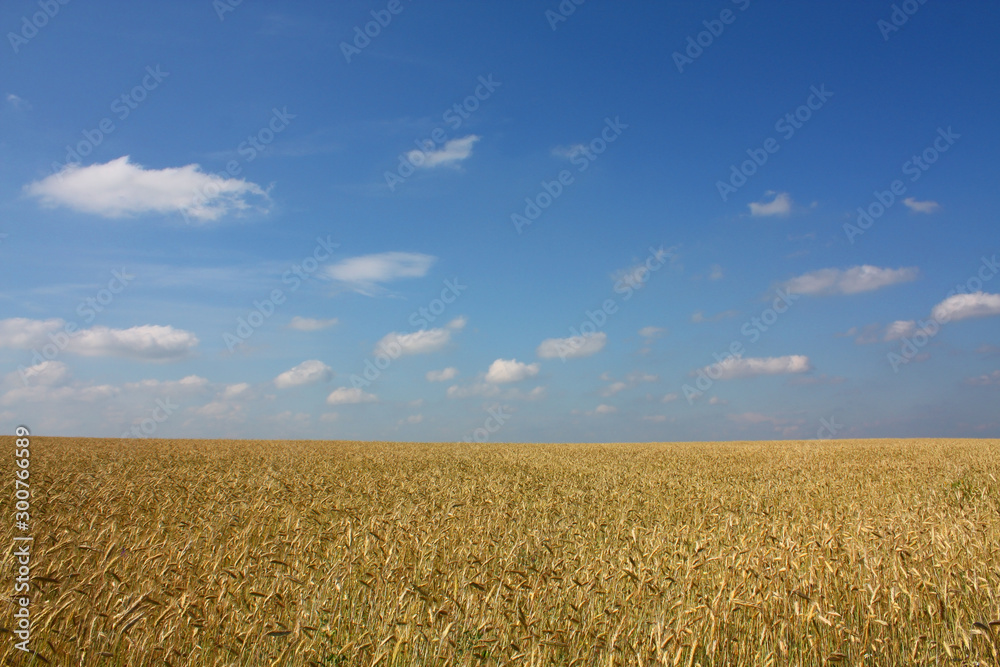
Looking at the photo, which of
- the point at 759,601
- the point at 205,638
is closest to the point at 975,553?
the point at 759,601

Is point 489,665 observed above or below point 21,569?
below

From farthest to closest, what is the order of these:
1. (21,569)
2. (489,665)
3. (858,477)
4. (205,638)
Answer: (858,477)
(21,569)
(205,638)
(489,665)

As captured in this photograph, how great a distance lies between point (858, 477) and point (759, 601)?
11.4m

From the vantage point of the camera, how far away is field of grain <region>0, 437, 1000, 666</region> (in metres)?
3.85

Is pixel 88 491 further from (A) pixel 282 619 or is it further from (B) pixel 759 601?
(B) pixel 759 601

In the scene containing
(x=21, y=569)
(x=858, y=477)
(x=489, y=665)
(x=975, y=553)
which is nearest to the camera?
(x=489, y=665)

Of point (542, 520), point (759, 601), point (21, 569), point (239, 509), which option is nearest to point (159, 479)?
point (239, 509)

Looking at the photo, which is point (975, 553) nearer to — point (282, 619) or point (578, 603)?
point (578, 603)

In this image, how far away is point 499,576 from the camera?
16.9 feet

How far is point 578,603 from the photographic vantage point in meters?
4.48

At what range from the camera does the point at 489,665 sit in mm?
3727

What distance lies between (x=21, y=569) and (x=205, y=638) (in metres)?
2.15

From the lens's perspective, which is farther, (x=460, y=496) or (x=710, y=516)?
(x=460, y=496)

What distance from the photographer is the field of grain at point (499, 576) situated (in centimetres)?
385
